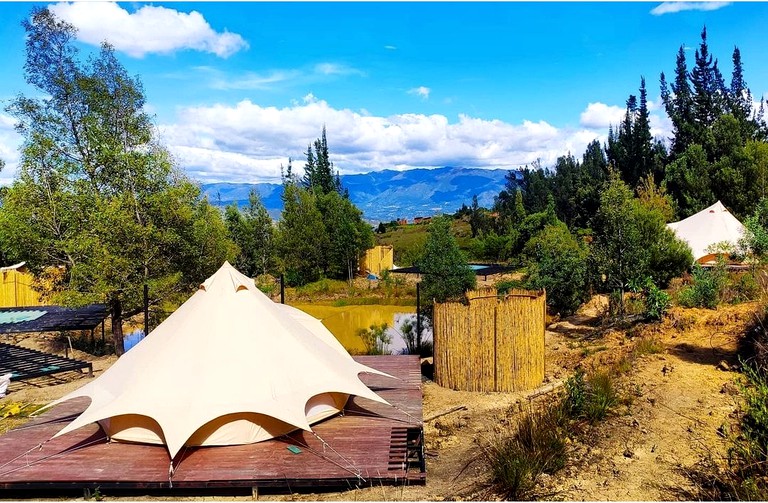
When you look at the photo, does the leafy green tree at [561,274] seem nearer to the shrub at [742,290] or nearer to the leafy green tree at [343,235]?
the shrub at [742,290]

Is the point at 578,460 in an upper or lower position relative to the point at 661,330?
lower

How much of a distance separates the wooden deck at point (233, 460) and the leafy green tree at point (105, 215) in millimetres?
5977

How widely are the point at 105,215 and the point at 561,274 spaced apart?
11946 mm

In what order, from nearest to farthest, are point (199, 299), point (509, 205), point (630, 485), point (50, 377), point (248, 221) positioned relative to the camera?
point (630, 485), point (199, 299), point (50, 377), point (248, 221), point (509, 205)

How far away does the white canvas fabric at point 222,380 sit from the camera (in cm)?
647

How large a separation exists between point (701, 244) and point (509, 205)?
3042 cm

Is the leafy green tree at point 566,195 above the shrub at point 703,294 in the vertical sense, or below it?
above

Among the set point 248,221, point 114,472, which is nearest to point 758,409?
point 114,472

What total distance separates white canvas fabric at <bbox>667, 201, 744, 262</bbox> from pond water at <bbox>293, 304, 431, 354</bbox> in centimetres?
1215

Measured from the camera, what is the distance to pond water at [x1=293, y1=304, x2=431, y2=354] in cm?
2038

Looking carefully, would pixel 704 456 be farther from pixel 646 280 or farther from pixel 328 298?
pixel 328 298

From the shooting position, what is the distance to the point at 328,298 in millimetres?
28656

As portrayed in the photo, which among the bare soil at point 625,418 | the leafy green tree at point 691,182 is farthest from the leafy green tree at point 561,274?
the leafy green tree at point 691,182

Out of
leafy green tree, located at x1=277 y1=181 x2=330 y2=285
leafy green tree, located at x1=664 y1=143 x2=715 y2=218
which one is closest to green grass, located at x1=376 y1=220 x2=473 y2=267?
leafy green tree, located at x1=277 y1=181 x2=330 y2=285
